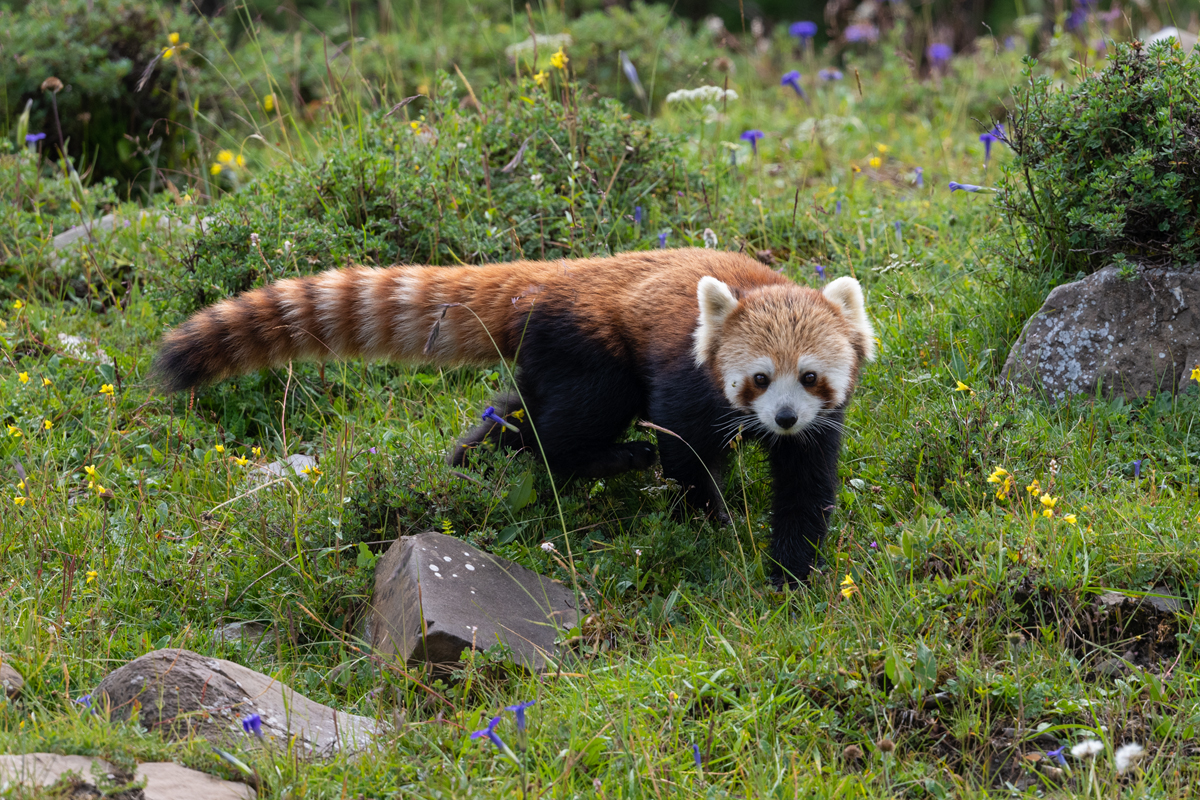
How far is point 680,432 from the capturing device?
3.82m

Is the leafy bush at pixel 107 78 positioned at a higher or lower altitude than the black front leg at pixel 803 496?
higher

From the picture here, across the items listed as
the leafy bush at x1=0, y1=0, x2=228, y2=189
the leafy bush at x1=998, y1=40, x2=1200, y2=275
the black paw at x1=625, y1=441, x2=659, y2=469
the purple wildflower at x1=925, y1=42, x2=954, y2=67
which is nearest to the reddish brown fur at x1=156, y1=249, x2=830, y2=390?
the black paw at x1=625, y1=441, x2=659, y2=469

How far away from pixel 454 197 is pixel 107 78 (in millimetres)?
2984

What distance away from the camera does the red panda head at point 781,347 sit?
3646mm

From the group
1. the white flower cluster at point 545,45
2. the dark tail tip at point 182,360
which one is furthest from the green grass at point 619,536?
the white flower cluster at point 545,45

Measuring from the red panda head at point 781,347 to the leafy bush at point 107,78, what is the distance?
4.29 m

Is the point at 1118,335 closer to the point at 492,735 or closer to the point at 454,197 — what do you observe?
the point at 492,735

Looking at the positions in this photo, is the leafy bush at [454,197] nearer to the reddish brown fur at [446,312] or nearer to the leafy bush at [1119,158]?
the reddish brown fur at [446,312]

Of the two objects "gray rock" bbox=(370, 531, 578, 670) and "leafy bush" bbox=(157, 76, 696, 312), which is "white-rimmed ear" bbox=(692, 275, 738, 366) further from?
"leafy bush" bbox=(157, 76, 696, 312)

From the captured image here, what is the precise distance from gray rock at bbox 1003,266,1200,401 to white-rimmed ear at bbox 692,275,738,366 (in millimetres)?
1334

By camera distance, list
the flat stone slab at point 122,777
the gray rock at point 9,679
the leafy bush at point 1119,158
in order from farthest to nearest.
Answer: the leafy bush at point 1119,158
the gray rock at point 9,679
the flat stone slab at point 122,777

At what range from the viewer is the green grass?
9.16 feet

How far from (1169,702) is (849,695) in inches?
34.3

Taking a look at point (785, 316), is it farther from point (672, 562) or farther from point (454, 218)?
point (454, 218)
